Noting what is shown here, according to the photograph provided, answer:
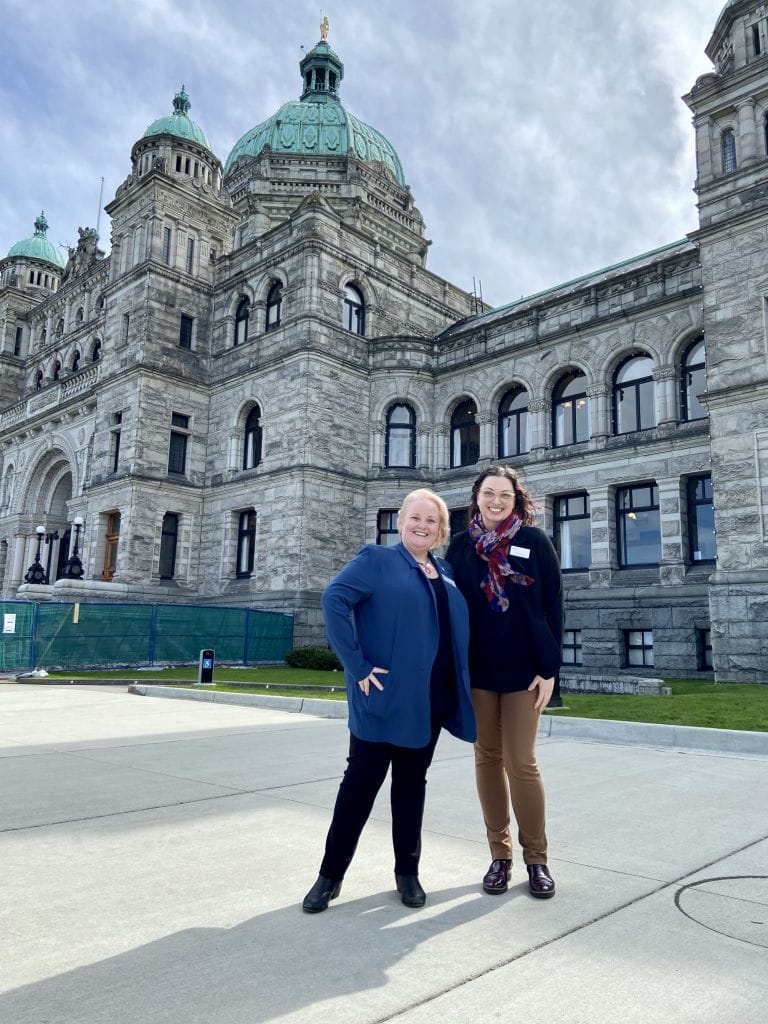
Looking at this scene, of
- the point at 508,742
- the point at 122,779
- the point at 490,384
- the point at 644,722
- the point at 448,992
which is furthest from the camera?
the point at 490,384

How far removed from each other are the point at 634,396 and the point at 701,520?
476 centimetres

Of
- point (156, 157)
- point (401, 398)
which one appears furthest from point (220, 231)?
point (401, 398)

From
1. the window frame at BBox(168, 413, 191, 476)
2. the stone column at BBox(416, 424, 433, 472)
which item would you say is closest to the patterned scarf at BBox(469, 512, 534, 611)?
the stone column at BBox(416, 424, 433, 472)

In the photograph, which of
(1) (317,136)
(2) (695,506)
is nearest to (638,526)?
(2) (695,506)

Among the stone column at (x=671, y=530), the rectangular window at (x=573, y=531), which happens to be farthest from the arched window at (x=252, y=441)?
the stone column at (x=671, y=530)

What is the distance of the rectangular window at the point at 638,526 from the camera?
23.1m

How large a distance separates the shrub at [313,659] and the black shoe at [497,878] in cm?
1947

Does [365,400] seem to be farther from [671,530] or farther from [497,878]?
[497,878]

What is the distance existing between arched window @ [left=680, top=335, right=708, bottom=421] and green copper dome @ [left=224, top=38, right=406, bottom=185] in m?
25.2

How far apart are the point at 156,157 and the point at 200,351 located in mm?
9104

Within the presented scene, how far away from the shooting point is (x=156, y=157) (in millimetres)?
33969

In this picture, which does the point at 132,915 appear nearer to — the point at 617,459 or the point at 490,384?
the point at 617,459

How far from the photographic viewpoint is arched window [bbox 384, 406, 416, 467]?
99.6 feet

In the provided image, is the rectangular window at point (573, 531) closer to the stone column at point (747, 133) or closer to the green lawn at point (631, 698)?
the green lawn at point (631, 698)
